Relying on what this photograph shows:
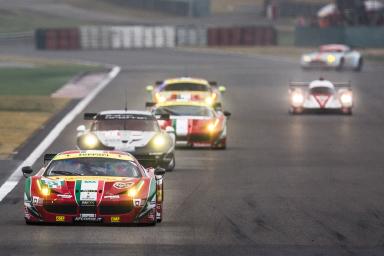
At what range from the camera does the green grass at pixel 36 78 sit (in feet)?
181

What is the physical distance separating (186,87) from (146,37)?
186 feet

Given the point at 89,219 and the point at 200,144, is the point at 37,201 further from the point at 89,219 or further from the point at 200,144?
the point at 200,144

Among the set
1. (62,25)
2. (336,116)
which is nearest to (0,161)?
(336,116)

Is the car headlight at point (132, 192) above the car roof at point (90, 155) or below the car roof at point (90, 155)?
below

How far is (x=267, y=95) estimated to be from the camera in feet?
177

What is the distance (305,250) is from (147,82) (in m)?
44.4

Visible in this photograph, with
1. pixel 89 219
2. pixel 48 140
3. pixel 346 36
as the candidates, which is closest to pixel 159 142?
pixel 48 140

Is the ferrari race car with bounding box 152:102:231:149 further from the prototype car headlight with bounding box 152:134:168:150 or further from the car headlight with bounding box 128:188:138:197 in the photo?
the car headlight with bounding box 128:188:138:197

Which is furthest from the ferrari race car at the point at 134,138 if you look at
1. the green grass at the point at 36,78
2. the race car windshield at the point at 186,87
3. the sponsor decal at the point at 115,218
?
the green grass at the point at 36,78

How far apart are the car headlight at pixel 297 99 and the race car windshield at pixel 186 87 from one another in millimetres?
3263

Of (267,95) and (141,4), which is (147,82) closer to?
(267,95)

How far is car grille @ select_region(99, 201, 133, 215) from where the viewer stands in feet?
61.9

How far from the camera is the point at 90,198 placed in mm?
18859

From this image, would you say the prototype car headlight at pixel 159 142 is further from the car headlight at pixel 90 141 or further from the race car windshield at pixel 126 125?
the car headlight at pixel 90 141
